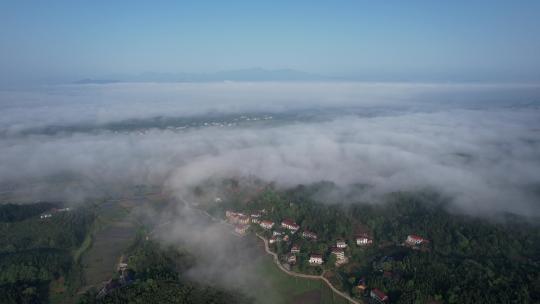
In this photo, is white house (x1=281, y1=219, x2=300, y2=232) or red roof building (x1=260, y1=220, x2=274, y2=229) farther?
red roof building (x1=260, y1=220, x2=274, y2=229)

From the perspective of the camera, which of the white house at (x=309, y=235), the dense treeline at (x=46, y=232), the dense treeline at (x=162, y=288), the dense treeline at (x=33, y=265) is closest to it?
the dense treeline at (x=162, y=288)

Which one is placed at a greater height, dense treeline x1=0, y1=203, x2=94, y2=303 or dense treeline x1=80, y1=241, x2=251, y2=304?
dense treeline x1=80, y1=241, x2=251, y2=304

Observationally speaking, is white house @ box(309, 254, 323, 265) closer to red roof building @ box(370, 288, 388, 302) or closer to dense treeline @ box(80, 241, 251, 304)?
red roof building @ box(370, 288, 388, 302)

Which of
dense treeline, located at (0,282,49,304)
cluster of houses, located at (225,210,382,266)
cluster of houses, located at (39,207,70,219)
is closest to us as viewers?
dense treeline, located at (0,282,49,304)

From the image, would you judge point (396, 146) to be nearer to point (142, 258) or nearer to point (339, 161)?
point (339, 161)

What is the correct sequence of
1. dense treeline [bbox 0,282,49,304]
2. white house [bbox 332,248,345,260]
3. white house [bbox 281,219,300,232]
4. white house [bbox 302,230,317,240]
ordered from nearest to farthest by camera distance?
dense treeline [bbox 0,282,49,304], white house [bbox 332,248,345,260], white house [bbox 302,230,317,240], white house [bbox 281,219,300,232]

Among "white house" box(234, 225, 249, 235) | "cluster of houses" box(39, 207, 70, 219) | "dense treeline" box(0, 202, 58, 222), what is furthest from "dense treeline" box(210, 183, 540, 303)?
"dense treeline" box(0, 202, 58, 222)

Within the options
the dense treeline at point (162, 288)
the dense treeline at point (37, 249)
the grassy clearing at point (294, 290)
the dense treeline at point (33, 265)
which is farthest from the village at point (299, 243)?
the dense treeline at point (33, 265)

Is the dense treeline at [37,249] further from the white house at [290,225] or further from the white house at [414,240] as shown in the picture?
the white house at [414,240]

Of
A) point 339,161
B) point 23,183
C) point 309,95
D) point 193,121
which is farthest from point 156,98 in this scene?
point 339,161
